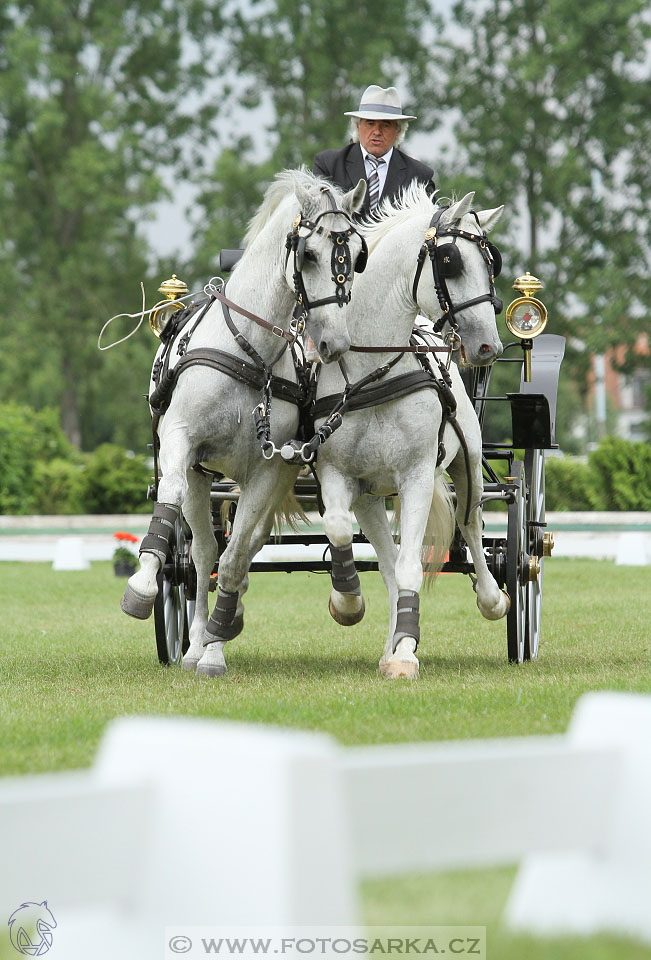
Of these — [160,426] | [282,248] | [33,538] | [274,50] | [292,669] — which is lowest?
[33,538]

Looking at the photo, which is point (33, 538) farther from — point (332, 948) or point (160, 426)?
point (332, 948)

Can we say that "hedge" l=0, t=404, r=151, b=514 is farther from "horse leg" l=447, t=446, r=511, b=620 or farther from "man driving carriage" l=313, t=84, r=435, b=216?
"horse leg" l=447, t=446, r=511, b=620

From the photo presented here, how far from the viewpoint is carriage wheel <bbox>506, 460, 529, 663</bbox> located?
6.74 metres

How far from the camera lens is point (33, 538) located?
17953 millimetres

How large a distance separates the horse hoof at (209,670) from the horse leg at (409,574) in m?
0.87

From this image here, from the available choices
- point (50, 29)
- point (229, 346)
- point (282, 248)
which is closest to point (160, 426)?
point (229, 346)

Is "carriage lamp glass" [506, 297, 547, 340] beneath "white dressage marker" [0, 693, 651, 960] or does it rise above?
beneath

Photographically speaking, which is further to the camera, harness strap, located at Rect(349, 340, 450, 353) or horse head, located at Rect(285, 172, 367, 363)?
harness strap, located at Rect(349, 340, 450, 353)

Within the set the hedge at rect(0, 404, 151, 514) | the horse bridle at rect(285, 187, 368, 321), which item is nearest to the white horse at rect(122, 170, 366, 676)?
the horse bridle at rect(285, 187, 368, 321)

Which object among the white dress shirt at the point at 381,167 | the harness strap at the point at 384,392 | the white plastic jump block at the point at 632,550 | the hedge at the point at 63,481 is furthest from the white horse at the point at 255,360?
the hedge at the point at 63,481

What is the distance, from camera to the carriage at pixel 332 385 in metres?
5.70

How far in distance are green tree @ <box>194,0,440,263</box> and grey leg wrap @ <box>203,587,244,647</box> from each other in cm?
2568

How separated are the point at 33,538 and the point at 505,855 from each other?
16.7 meters

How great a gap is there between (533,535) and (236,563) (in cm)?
207
